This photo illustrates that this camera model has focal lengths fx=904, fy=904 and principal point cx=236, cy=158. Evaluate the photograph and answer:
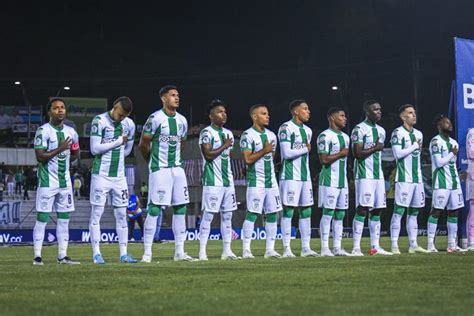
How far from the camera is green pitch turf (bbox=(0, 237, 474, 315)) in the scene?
7867 mm

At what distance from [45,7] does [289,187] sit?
45386 millimetres

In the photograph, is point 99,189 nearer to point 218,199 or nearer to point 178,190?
point 178,190

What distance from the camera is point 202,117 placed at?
200ft

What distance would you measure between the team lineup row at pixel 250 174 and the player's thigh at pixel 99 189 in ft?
0.05

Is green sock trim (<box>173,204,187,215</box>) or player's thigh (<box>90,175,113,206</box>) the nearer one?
player's thigh (<box>90,175,113,206</box>)

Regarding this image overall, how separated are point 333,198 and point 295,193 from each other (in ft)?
2.83

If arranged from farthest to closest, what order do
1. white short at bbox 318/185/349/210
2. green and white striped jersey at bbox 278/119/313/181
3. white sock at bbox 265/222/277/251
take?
white short at bbox 318/185/349/210 < green and white striped jersey at bbox 278/119/313/181 < white sock at bbox 265/222/277/251

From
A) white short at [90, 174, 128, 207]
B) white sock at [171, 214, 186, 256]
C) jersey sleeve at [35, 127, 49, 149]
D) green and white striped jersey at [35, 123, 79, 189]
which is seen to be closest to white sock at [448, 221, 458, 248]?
white sock at [171, 214, 186, 256]

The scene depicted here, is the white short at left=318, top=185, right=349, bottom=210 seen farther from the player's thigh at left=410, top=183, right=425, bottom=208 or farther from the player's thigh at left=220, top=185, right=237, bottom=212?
the player's thigh at left=220, top=185, right=237, bottom=212

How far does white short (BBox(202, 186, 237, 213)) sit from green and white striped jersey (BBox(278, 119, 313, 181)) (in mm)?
1310

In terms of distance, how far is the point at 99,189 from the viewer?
14.6 m

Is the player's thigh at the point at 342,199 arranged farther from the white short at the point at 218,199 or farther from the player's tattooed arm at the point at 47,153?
the player's tattooed arm at the point at 47,153

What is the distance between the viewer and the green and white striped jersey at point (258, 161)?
1641cm

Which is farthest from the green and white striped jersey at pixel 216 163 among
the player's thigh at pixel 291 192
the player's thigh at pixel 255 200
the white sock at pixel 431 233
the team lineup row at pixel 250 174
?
the white sock at pixel 431 233
